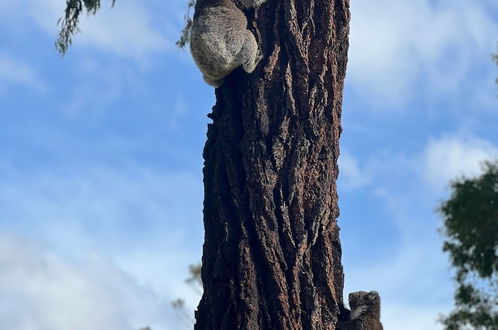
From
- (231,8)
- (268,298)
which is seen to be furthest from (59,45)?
(268,298)

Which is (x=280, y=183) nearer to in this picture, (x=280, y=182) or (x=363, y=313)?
(x=280, y=182)

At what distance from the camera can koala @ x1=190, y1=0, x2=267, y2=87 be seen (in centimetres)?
661

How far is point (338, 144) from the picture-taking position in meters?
6.26

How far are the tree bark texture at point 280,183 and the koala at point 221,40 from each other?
0.56ft

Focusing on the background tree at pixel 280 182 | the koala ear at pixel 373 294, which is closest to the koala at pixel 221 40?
the background tree at pixel 280 182

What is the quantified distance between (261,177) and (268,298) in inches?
31.9

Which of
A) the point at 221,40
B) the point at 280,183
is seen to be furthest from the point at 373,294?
the point at 221,40

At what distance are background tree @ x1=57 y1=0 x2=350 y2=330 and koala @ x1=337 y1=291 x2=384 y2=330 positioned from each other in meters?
0.12

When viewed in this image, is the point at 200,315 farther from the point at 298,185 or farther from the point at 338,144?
the point at 338,144

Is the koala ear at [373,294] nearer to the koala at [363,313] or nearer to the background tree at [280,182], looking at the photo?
the koala at [363,313]

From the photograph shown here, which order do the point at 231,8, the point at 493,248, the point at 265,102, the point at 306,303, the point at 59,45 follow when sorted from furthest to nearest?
the point at 59,45, the point at 493,248, the point at 231,8, the point at 265,102, the point at 306,303

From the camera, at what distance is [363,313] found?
6.01 metres

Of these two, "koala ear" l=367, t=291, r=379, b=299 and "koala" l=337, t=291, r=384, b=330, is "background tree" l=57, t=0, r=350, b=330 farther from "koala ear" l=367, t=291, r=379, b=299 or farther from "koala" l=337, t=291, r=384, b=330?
"koala ear" l=367, t=291, r=379, b=299

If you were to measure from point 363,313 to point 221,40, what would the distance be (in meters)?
2.52
